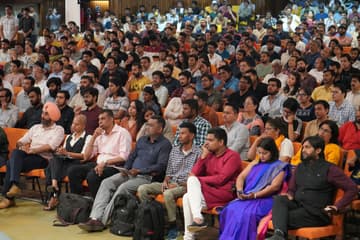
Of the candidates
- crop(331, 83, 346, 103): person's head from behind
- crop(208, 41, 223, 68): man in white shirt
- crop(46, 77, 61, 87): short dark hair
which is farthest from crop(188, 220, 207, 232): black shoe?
crop(208, 41, 223, 68): man in white shirt

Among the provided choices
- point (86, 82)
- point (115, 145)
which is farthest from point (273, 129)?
point (86, 82)

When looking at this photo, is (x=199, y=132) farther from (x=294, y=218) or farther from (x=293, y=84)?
(x=293, y=84)

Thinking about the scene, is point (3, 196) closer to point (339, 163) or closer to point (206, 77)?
point (206, 77)

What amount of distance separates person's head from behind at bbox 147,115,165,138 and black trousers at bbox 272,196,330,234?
1.70 metres

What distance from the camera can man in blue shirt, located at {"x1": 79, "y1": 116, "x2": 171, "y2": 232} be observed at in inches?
269

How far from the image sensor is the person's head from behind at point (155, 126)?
7078mm

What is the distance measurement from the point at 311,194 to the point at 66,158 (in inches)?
111

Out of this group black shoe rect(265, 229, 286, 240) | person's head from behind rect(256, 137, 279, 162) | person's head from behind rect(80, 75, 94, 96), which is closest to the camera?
black shoe rect(265, 229, 286, 240)

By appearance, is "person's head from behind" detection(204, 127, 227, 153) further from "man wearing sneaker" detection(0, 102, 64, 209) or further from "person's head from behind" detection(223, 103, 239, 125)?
"man wearing sneaker" detection(0, 102, 64, 209)

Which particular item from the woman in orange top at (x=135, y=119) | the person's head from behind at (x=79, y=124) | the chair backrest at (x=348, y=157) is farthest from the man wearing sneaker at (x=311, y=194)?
the person's head from behind at (x=79, y=124)

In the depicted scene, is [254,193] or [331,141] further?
[331,141]

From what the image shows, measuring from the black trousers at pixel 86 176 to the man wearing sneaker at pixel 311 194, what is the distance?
77.3 inches

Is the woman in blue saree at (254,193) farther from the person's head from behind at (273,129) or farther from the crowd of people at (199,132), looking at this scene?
the person's head from behind at (273,129)

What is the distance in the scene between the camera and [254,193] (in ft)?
19.8
